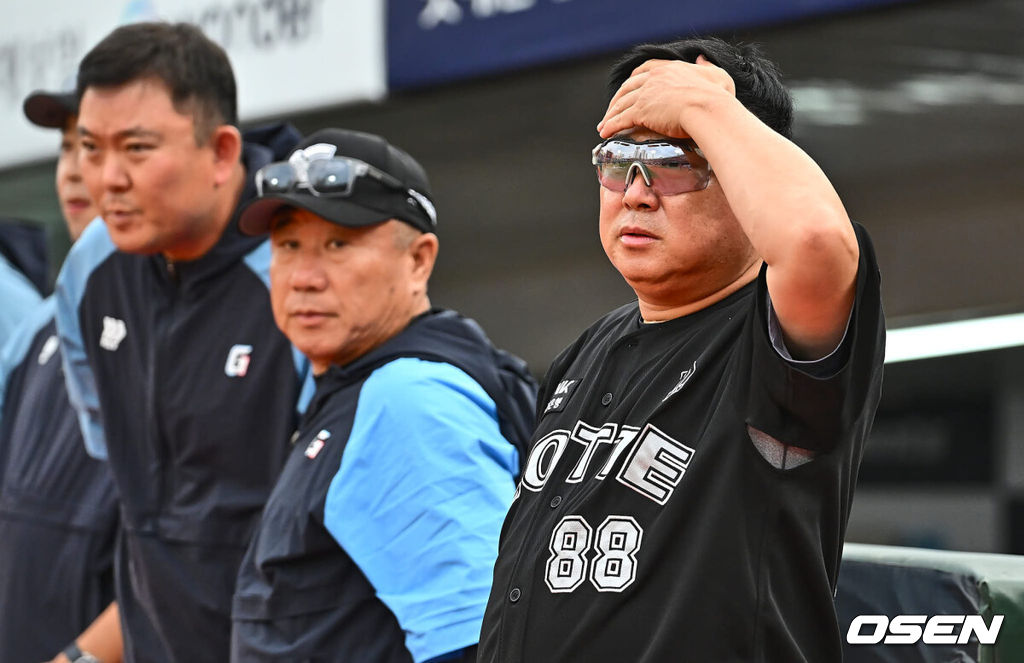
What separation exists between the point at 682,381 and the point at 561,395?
0.91 feet

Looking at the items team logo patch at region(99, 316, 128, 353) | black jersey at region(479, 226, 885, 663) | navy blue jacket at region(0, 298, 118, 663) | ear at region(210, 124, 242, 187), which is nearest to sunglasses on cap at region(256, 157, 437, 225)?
ear at region(210, 124, 242, 187)

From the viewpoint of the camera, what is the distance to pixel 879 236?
624 cm

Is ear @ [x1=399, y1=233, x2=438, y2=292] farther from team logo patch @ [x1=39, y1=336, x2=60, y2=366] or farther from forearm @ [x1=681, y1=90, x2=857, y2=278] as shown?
team logo patch @ [x1=39, y1=336, x2=60, y2=366]

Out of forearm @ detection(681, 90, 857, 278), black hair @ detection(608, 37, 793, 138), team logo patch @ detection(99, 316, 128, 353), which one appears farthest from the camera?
team logo patch @ detection(99, 316, 128, 353)

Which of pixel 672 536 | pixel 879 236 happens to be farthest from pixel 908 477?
pixel 672 536

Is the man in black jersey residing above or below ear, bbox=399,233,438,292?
above

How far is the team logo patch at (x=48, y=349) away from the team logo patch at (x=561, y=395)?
7.18 ft

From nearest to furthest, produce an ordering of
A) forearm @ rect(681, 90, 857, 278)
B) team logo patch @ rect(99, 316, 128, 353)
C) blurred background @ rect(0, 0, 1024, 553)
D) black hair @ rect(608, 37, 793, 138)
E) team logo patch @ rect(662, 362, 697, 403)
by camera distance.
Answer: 1. forearm @ rect(681, 90, 857, 278)
2. team logo patch @ rect(662, 362, 697, 403)
3. black hair @ rect(608, 37, 793, 138)
4. team logo patch @ rect(99, 316, 128, 353)
5. blurred background @ rect(0, 0, 1024, 553)

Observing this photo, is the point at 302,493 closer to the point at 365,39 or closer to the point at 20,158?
the point at 365,39

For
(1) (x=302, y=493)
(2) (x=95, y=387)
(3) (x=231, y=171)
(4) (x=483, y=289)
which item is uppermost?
(3) (x=231, y=171)

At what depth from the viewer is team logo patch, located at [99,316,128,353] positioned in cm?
333

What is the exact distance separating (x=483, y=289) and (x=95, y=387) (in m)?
5.24

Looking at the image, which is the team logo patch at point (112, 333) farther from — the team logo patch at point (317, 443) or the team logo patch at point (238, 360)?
the team logo patch at point (317, 443)

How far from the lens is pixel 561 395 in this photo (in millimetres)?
2064
